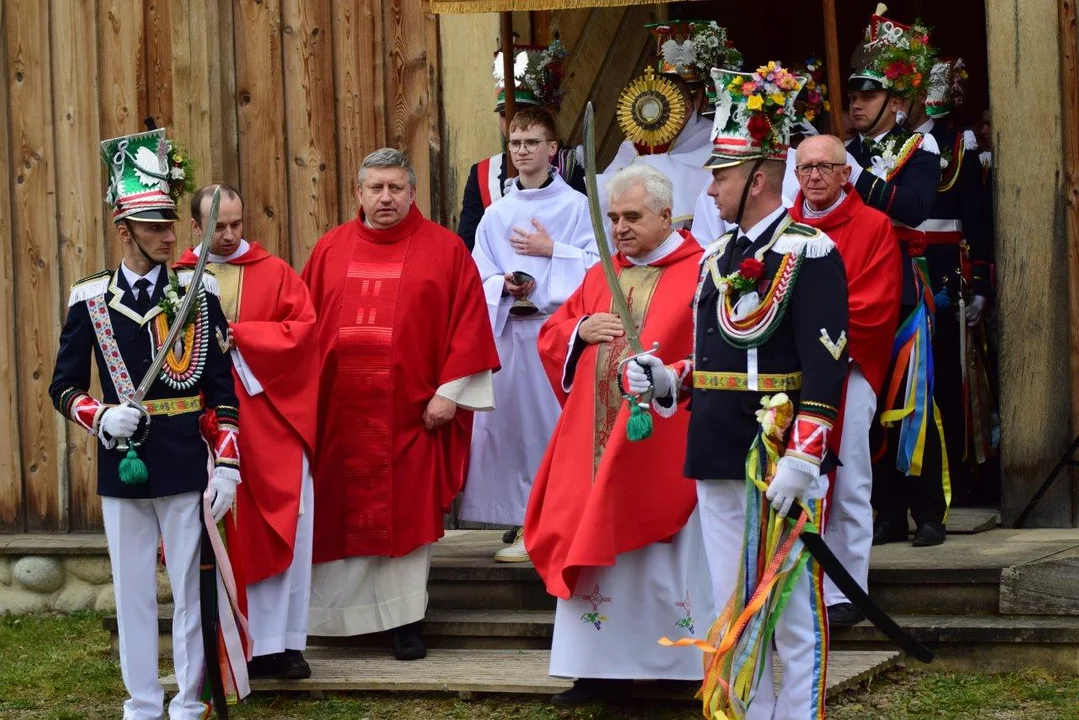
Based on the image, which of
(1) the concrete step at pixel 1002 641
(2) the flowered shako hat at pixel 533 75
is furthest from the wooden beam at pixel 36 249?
(1) the concrete step at pixel 1002 641

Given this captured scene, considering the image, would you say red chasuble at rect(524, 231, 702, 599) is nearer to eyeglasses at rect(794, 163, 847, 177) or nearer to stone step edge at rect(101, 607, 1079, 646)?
eyeglasses at rect(794, 163, 847, 177)

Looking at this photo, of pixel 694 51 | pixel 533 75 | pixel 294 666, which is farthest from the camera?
pixel 533 75

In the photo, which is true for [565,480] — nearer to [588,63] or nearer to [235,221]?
[235,221]

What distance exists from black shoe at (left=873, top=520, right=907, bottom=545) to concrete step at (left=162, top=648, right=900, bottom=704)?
0.93 metres

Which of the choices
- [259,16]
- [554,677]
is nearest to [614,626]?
[554,677]

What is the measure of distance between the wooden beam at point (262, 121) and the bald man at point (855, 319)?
2.82 m

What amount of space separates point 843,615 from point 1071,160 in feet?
7.66

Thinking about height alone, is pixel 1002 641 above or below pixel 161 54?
below

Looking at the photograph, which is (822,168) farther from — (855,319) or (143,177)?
(143,177)

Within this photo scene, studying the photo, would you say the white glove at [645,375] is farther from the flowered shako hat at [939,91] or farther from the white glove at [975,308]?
the white glove at [975,308]

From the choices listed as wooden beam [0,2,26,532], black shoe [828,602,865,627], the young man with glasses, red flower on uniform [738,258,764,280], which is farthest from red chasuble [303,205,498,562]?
wooden beam [0,2,26,532]

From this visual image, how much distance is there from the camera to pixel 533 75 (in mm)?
8016

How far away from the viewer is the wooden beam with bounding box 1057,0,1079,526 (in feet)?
24.3

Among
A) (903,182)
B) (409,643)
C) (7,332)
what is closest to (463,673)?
(409,643)
